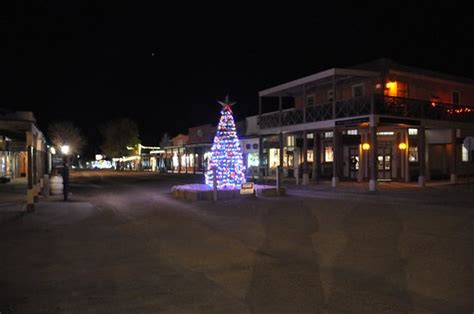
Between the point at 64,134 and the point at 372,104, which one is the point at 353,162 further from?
the point at 64,134

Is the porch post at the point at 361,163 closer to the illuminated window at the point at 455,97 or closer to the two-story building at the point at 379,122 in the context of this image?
the two-story building at the point at 379,122

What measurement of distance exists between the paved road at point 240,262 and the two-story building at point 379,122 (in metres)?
9.83

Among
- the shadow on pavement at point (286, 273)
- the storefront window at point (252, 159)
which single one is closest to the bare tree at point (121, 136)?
the storefront window at point (252, 159)

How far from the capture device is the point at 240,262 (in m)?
7.70

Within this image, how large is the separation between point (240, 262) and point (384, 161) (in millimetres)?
22645

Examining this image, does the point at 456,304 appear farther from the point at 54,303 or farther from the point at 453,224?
the point at 453,224

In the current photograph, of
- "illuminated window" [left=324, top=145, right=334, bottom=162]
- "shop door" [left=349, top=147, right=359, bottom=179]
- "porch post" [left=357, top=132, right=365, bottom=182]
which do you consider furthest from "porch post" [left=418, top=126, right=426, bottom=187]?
"illuminated window" [left=324, top=145, right=334, bottom=162]

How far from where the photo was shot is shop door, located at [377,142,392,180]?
2809 centimetres

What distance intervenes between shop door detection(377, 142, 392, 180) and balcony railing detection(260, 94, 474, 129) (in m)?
3.75

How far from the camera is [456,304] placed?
Answer: 5.43 metres

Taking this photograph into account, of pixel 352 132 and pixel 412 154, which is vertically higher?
pixel 352 132

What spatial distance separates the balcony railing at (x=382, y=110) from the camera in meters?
22.6

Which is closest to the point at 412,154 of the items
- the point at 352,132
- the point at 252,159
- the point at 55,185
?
the point at 352,132

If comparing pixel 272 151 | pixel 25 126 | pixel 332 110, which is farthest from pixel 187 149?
pixel 25 126
